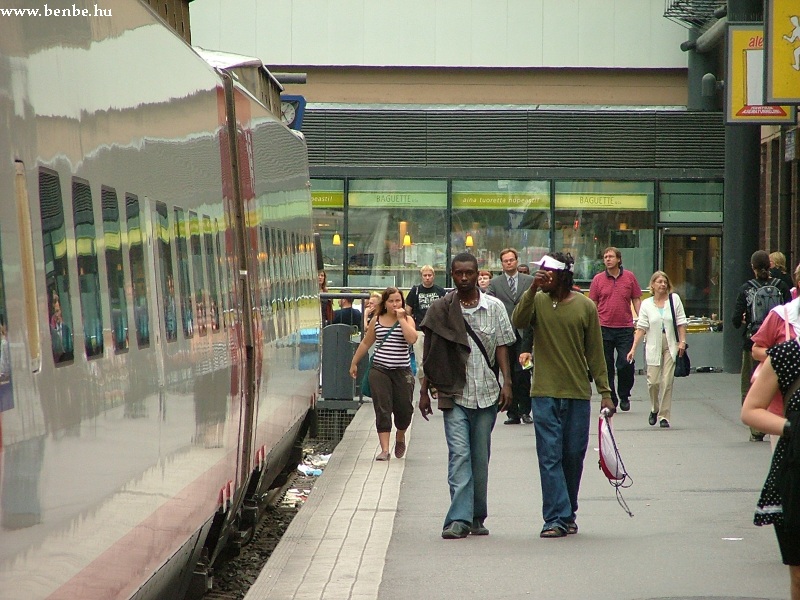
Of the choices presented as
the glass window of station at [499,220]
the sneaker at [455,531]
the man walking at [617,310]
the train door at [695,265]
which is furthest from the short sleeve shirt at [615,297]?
the train door at [695,265]

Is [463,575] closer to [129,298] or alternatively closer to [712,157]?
[129,298]

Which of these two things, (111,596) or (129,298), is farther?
(129,298)

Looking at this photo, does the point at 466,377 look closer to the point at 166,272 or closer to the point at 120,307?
the point at 166,272

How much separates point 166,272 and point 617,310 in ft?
36.3

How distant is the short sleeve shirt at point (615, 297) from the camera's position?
16.9m

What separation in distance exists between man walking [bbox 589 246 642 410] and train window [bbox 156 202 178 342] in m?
10.7

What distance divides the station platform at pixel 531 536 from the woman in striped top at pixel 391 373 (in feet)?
1.05

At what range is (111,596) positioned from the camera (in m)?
4.95

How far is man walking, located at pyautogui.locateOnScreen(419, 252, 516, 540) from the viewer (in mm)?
9016

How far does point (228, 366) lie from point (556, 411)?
2.09 m

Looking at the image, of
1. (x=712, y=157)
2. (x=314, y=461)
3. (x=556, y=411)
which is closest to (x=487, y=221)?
(x=712, y=157)

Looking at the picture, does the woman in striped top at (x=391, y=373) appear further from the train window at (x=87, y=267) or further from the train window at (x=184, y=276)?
the train window at (x=87, y=267)

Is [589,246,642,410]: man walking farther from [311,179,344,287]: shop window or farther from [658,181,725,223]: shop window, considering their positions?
[311,179,344,287]: shop window

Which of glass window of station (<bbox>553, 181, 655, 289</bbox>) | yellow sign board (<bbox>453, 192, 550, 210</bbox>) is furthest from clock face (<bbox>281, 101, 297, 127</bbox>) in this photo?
glass window of station (<bbox>553, 181, 655, 289</bbox>)
